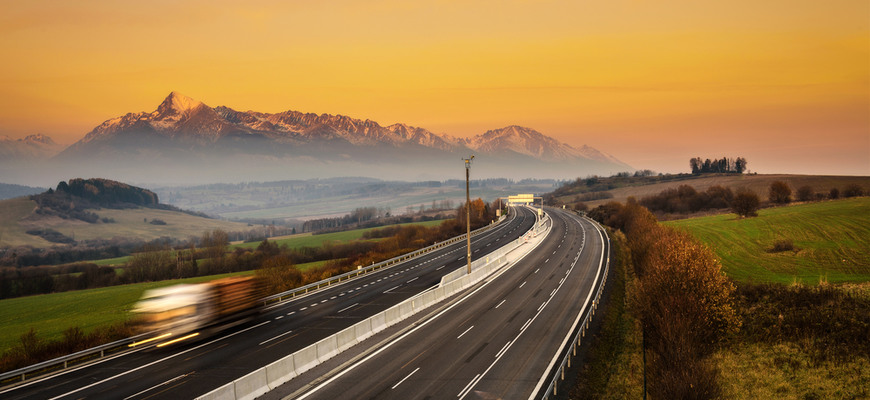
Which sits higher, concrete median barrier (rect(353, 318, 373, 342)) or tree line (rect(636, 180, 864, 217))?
tree line (rect(636, 180, 864, 217))

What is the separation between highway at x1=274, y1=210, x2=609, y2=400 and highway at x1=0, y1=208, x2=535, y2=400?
5.02 metres

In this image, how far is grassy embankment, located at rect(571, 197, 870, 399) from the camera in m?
34.4

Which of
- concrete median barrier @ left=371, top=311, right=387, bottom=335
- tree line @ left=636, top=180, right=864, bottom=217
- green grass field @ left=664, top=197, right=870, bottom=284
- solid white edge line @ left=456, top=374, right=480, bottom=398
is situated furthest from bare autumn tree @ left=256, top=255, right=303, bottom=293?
tree line @ left=636, top=180, right=864, bottom=217

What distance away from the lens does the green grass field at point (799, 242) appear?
59062mm

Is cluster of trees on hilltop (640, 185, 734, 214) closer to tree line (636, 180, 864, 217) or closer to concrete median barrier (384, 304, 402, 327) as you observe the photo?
tree line (636, 180, 864, 217)

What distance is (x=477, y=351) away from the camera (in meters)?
32.8

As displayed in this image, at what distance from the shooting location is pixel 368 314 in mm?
43656

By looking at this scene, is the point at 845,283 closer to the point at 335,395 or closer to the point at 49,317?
the point at 335,395

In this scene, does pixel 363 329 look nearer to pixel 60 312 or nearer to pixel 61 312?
pixel 61 312

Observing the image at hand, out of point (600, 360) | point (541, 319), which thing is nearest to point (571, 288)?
point (541, 319)

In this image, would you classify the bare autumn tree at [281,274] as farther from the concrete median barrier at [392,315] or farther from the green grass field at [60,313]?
the concrete median barrier at [392,315]

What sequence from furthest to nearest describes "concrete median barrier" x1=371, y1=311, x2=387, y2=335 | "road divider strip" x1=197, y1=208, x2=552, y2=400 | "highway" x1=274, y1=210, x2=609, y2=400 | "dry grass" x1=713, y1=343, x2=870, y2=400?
"concrete median barrier" x1=371, y1=311, x2=387, y2=335, "dry grass" x1=713, y1=343, x2=870, y2=400, "highway" x1=274, y1=210, x2=609, y2=400, "road divider strip" x1=197, y1=208, x2=552, y2=400

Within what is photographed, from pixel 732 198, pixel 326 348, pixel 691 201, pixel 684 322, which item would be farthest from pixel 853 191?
pixel 326 348

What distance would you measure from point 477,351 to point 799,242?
62.8 metres
